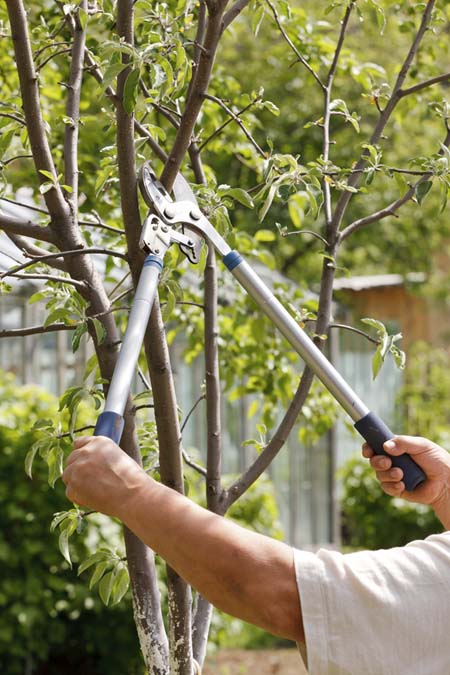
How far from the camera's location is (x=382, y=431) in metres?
1.80

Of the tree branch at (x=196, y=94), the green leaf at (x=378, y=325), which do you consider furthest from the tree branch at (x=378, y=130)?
the tree branch at (x=196, y=94)

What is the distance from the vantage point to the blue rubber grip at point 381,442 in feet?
5.89

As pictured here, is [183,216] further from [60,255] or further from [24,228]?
[24,228]

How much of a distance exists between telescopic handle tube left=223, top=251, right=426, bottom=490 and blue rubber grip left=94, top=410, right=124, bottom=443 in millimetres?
421

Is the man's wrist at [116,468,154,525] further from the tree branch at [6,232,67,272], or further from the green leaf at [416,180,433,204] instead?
the green leaf at [416,180,433,204]

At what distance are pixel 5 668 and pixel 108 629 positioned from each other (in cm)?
52

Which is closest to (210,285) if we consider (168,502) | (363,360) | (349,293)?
(168,502)

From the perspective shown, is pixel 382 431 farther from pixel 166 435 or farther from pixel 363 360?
pixel 363 360

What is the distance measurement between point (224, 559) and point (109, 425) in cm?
24

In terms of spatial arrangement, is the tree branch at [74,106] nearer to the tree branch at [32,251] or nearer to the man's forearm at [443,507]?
the tree branch at [32,251]

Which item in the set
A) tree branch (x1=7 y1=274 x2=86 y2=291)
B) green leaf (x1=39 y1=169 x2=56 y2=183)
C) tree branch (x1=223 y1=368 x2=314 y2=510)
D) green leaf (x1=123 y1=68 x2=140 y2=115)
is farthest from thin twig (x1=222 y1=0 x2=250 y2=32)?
tree branch (x1=223 y1=368 x2=314 y2=510)

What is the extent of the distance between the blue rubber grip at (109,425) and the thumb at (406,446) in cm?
51

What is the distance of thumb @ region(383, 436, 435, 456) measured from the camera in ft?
5.86

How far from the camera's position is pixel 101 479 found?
141 centimetres
